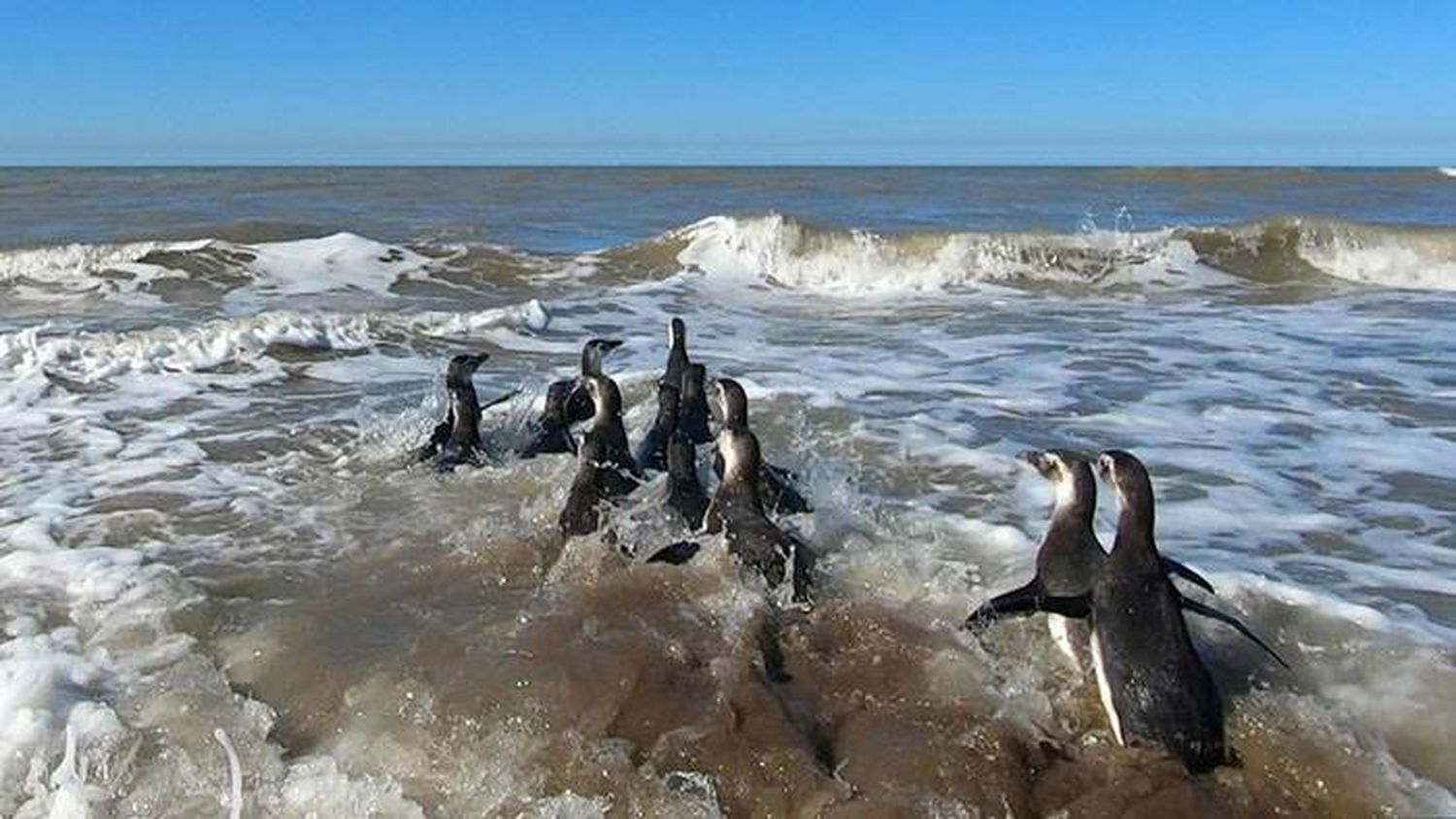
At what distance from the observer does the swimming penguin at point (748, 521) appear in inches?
194

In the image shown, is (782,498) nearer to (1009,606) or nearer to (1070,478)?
(1070,478)

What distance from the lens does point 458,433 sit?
702 cm

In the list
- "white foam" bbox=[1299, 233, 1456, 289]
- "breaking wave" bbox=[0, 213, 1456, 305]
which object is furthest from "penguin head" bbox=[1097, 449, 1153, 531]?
"white foam" bbox=[1299, 233, 1456, 289]

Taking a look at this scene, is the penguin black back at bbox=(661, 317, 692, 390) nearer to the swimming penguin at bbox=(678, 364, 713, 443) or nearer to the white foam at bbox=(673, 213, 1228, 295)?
the swimming penguin at bbox=(678, 364, 713, 443)

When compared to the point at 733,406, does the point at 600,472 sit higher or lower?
lower

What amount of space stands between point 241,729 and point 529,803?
103cm

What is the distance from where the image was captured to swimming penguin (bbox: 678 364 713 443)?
22.7ft

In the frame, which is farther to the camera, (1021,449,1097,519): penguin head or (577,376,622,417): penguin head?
(577,376,622,417): penguin head

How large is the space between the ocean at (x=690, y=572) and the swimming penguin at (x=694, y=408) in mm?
538

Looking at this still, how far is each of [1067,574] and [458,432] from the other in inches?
143

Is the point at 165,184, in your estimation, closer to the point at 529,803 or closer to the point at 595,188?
the point at 595,188

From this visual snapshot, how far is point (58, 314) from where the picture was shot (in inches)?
560

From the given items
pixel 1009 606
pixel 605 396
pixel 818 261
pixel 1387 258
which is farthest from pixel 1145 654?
pixel 1387 258

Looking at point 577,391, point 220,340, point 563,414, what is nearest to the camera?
point 563,414
